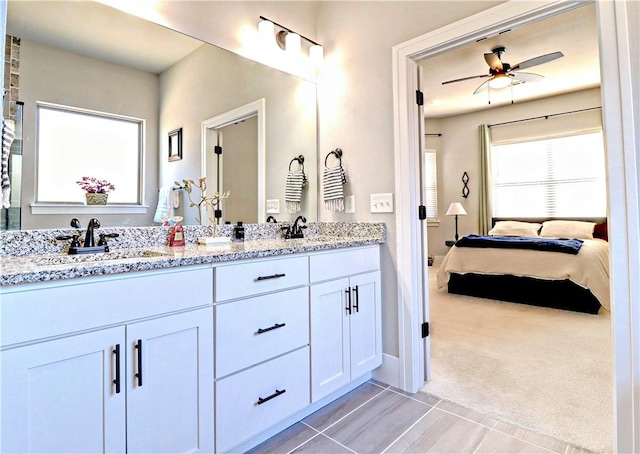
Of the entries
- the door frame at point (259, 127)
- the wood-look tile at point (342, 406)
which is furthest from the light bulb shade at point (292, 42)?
the wood-look tile at point (342, 406)

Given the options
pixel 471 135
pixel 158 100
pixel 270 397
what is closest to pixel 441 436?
pixel 270 397

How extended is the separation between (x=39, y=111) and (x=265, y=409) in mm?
1616

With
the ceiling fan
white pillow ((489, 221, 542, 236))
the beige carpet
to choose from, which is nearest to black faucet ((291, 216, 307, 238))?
the beige carpet

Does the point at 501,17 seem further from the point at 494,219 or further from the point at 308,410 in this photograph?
the point at 494,219

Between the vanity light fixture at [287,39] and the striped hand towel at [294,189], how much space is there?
31.5 inches

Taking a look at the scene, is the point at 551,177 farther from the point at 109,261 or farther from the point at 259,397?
the point at 109,261

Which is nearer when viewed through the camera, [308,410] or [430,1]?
[308,410]

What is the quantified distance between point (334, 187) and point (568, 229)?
14.4 feet

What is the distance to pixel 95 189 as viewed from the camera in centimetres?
161

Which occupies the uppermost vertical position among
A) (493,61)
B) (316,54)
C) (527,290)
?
(493,61)

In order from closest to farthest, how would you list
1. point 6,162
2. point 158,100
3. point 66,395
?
point 66,395, point 6,162, point 158,100

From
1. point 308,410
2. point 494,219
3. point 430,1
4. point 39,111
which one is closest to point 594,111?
point 494,219

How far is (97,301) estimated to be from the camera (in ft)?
3.43

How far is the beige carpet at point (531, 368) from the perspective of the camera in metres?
1.71
